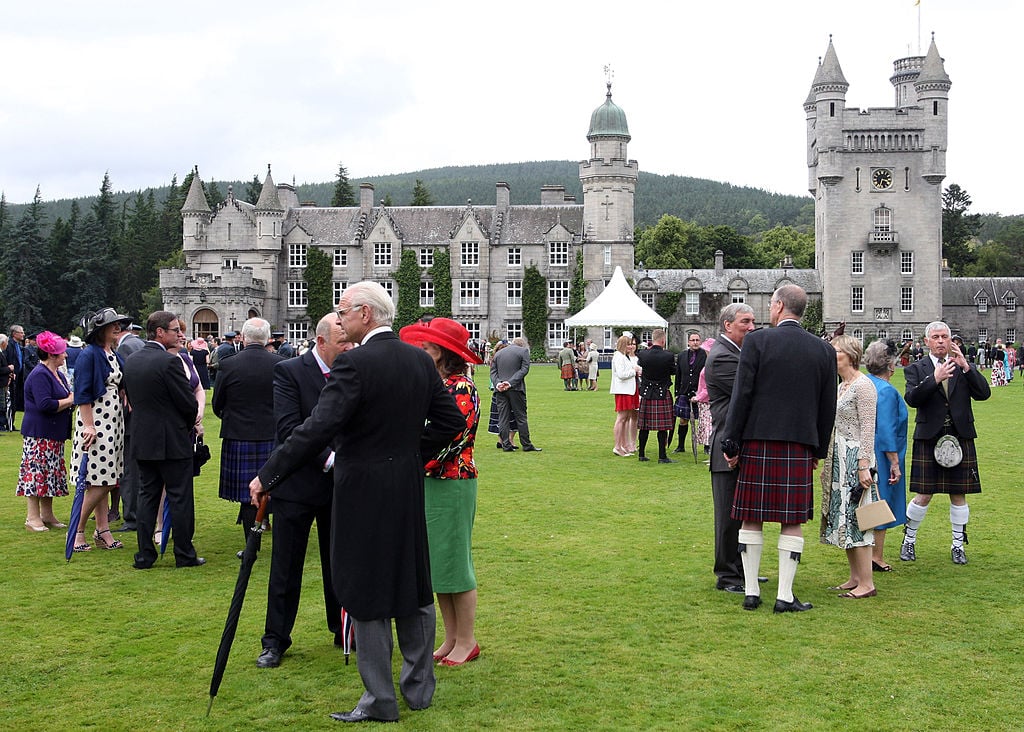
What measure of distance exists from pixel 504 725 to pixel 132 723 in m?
1.97

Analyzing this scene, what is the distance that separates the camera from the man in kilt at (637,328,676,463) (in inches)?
595

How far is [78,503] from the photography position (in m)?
9.08

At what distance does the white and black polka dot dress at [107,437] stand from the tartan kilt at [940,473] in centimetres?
736

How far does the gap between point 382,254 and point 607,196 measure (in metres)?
16.0

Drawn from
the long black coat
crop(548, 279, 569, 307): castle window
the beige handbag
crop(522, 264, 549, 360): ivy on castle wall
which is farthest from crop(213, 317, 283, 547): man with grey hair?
crop(548, 279, 569, 307): castle window

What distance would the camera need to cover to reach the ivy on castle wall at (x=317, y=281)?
6594 cm

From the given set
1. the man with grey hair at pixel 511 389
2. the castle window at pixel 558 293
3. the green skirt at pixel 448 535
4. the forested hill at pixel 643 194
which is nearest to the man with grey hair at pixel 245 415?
the green skirt at pixel 448 535

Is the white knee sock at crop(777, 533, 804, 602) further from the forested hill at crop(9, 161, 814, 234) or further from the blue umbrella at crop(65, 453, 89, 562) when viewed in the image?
the forested hill at crop(9, 161, 814, 234)

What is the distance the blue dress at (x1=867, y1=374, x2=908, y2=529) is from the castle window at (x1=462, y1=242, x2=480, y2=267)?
192 feet

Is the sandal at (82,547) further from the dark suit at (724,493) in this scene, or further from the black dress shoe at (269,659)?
the dark suit at (724,493)

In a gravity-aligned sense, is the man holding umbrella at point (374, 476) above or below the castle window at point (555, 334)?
below

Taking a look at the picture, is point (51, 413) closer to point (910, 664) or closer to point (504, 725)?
point (504, 725)

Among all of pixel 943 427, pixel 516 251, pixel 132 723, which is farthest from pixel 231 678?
pixel 516 251

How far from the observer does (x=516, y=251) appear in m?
65.6
